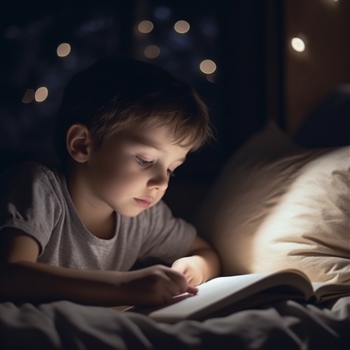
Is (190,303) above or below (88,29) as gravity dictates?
below

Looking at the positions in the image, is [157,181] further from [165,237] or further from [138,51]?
[138,51]

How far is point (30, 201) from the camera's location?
1.29 meters

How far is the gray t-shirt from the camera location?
1273mm

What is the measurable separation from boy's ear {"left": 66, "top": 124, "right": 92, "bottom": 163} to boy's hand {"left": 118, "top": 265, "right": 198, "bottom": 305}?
41 centimetres

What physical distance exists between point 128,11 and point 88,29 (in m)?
0.20

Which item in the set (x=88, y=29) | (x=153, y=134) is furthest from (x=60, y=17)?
(x=153, y=134)

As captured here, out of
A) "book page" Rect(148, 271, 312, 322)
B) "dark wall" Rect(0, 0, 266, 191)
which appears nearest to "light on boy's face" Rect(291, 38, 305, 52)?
"dark wall" Rect(0, 0, 266, 191)

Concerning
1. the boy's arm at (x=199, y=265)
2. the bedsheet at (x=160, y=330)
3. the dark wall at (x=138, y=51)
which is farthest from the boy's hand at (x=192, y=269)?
the dark wall at (x=138, y=51)

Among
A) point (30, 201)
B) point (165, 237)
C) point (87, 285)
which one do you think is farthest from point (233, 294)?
point (165, 237)

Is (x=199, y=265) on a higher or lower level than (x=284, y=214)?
lower

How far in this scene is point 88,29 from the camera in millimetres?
2670

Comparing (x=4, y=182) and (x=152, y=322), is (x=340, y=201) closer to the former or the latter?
(x=152, y=322)

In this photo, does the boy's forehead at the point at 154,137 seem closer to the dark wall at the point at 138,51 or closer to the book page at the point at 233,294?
the book page at the point at 233,294

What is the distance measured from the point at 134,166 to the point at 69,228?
0.74 ft
